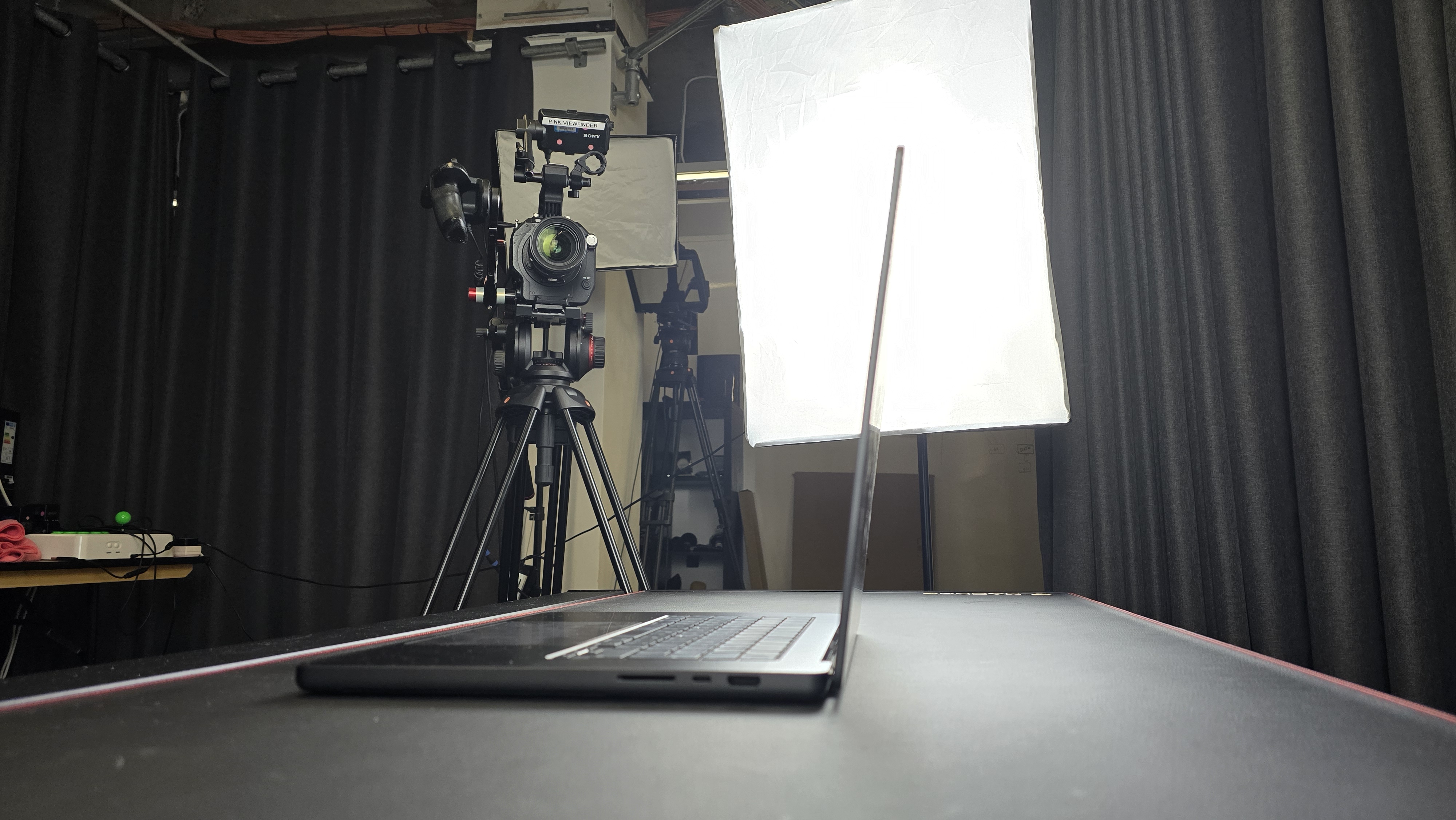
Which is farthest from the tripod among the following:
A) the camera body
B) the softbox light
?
the softbox light

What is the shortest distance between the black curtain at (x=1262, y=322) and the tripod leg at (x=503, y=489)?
1.12 meters

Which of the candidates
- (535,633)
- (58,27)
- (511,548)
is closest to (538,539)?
(511,548)


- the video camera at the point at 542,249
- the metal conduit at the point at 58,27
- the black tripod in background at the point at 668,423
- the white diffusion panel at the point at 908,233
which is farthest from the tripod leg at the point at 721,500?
the metal conduit at the point at 58,27

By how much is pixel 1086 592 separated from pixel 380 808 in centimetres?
175

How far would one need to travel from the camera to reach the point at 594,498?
1.61 meters

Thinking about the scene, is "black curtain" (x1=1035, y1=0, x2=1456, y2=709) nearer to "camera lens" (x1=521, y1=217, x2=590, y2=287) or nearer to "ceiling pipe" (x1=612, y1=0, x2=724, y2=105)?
"camera lens" (x1=521, y1=217, x2=590, y2=287)

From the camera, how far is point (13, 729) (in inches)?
12.7

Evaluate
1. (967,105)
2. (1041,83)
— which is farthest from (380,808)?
(1041,83)

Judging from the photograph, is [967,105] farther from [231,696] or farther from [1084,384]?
[231,696]

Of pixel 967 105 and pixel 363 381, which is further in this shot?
pixel 363 381

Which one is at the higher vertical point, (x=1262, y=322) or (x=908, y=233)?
(x=908, y=233)

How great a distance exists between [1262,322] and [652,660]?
1.51 meters

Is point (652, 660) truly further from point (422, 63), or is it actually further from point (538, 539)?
point (422, 63)

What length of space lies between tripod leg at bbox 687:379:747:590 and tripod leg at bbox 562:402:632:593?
1151 millimetres
